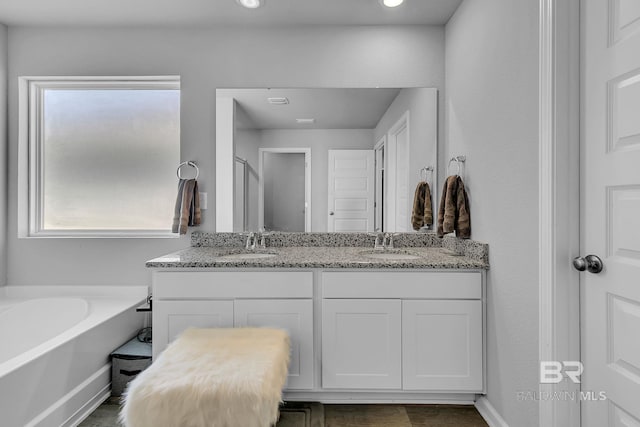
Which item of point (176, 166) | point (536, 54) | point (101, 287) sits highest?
point (536, 54)

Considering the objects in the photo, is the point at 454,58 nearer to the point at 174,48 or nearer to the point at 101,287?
the point at 174,48

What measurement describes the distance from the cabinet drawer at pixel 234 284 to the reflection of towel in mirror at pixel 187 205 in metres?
0.57

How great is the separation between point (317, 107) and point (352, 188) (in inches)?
23.5

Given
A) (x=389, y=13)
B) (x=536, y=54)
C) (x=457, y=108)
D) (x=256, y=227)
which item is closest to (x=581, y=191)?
(x=536, y=54)

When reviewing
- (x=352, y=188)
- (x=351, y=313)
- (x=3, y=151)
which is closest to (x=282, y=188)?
(x=352, y=188)

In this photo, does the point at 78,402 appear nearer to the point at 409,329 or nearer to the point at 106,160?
the point at 106,160

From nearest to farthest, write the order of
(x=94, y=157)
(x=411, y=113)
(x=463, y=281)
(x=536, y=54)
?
1. (x=536, y=54)
2. (x=463, y=281)
3. (x=411, y=113)
4. (x=94, y=157)

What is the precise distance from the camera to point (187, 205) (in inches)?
96.5

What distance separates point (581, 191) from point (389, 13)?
1641mm

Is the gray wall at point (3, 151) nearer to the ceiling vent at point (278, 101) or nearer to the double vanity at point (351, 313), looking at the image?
the double vanity at point (351, 313)

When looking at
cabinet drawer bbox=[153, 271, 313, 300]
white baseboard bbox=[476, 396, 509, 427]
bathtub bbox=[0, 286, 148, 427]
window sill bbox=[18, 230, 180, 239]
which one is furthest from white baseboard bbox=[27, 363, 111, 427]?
white baseboard bbox=[476, 396, 509, 427]

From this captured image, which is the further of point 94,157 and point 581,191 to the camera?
point 94,157

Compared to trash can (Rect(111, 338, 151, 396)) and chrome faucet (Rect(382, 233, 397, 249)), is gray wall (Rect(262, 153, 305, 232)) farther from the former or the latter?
trash can (Rect(111, 338, 151, 396))

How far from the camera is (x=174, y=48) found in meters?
2.53
